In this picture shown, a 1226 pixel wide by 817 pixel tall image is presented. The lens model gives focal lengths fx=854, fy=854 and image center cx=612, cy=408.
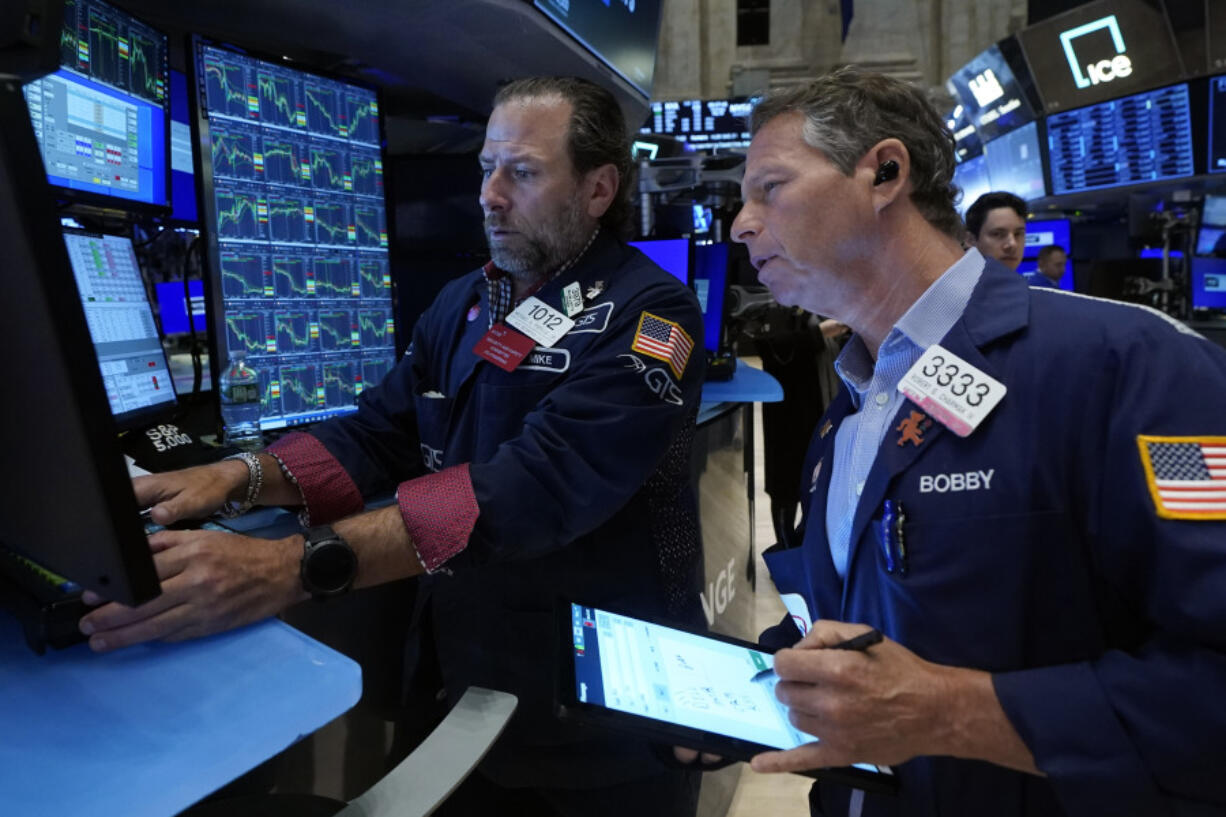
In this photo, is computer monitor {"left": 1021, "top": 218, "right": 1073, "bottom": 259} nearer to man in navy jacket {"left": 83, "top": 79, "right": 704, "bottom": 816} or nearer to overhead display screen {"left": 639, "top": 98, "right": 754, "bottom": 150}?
overhead display screen {"left": 639, "top": 98, "right": 754, "bottom": 150}

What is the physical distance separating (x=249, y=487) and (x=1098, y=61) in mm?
7726

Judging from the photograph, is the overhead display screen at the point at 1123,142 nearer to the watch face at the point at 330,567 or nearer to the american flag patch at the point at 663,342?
the american flag patch at the point at 663,342

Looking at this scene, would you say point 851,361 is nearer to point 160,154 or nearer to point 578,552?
point 578,552

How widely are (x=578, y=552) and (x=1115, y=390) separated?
Result: 2.78ft

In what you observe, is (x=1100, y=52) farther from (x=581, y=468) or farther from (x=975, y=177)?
(x=581, y=468)

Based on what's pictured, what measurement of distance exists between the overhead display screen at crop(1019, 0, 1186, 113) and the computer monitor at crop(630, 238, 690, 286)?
5.45 m

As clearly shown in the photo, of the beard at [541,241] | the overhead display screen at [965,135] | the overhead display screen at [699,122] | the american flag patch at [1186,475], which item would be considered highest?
the overhead display screen at [699,122]

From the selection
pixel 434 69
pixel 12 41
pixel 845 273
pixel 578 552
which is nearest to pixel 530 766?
pixel 578 552

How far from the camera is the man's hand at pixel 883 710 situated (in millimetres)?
781

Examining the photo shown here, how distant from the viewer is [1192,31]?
636 centimetres

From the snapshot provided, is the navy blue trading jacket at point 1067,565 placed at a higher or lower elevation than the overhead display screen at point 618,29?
lower

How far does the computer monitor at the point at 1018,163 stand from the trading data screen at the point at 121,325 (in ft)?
23.5

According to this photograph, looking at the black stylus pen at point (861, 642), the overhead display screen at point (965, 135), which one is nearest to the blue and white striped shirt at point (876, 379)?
the black stylus pen at point (861, 642)

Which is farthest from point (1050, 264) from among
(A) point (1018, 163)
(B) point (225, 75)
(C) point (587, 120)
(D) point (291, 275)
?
(B) point (225, 75)
